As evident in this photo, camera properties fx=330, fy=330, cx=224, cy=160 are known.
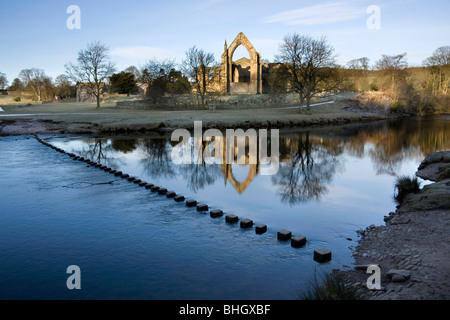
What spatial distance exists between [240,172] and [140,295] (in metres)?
10.2

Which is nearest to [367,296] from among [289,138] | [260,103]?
[289,138]

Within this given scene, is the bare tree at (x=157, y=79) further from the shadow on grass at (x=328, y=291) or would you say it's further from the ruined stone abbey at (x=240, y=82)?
the shadow on grass at (x=328, y=291)

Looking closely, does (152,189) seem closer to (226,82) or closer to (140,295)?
(140,295)

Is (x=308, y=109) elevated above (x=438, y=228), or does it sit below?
above

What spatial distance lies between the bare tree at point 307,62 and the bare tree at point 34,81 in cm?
7279

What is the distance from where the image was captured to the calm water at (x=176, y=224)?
18.9 feet

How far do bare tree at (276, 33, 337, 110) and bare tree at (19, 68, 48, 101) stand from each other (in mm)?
72794

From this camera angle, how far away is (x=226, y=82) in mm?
64562

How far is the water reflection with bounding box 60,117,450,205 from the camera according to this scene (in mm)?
13188

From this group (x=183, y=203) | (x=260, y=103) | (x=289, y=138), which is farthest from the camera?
(x=260, y=103)

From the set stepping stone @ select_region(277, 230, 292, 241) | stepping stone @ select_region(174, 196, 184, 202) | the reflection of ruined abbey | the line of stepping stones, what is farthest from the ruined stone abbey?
stepping stone @ select_region(277, 230, 292, 241)

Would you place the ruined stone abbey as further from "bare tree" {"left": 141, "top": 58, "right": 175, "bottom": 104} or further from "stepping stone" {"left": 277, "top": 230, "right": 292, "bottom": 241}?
"stepping stone" {"left": 277, "top": 230, "right": 292, "bottom": 241}

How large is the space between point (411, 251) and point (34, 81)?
10364 centimetres

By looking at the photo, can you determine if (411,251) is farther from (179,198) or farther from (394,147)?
(394,147)
